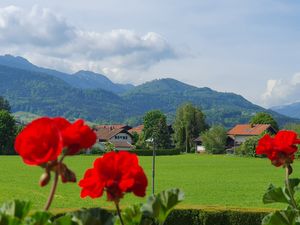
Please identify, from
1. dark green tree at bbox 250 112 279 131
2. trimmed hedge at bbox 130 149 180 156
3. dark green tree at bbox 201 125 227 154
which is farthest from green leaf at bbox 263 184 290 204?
dark green tree at bbox 250 112 279 131

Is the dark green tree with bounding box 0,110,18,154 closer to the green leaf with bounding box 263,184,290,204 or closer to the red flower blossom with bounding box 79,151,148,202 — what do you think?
the green leaf with bounding box 263,184,290,204

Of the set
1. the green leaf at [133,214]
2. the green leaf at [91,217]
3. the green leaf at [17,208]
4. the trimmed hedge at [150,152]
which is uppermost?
the green leaf at [17,208]

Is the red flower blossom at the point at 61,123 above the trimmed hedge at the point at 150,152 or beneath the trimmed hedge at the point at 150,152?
above

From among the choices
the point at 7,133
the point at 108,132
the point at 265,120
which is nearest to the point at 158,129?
the point at 108,132

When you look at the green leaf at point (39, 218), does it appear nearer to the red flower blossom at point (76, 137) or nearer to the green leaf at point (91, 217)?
the green leaf at point (91, 217)

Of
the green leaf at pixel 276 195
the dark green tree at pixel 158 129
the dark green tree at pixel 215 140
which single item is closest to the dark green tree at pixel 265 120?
the dark green tree at pixel 215 140

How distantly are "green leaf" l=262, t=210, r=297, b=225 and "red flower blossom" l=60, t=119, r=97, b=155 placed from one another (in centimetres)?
177

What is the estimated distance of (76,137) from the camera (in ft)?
6.93

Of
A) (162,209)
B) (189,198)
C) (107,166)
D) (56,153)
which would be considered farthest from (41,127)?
(189,198)

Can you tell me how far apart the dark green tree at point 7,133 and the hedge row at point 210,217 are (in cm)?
7838

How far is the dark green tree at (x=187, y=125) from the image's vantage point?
111 meters

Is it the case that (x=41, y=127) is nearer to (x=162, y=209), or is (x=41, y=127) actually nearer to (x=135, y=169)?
(x=135, y=169)

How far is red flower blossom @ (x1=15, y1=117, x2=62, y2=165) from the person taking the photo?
2006mm

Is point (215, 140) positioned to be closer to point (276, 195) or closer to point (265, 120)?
point (265, 120)
